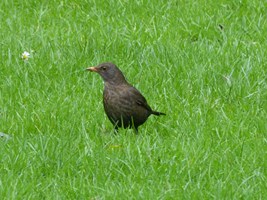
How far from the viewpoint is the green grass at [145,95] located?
20.7ft

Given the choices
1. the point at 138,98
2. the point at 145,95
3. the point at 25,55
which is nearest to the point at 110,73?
the point at 138,98

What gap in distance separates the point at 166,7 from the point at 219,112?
8.57ft

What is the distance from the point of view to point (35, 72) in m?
8.38

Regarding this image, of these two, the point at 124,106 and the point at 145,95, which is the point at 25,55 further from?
the point at 124,106

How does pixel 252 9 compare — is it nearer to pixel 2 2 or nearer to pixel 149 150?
pixel 2 2

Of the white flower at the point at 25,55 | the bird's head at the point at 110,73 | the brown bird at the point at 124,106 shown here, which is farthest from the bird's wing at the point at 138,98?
the white flower at the point at 25,55

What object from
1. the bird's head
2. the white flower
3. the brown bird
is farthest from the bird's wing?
the white flower

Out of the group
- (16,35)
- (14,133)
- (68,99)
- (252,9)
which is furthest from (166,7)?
(14,133)

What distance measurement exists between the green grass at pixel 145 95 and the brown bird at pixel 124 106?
116mm

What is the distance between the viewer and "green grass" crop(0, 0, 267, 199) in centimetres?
632

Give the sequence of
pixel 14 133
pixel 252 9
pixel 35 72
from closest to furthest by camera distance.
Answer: pixel 14 133
pixel 35 72
pixel 252 9

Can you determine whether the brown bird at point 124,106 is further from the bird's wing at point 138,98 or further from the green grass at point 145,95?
the green grass at point 145,95

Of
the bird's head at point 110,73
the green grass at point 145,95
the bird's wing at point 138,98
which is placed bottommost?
the green grass at point 145,95

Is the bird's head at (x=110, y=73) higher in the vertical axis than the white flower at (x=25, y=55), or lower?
higher
